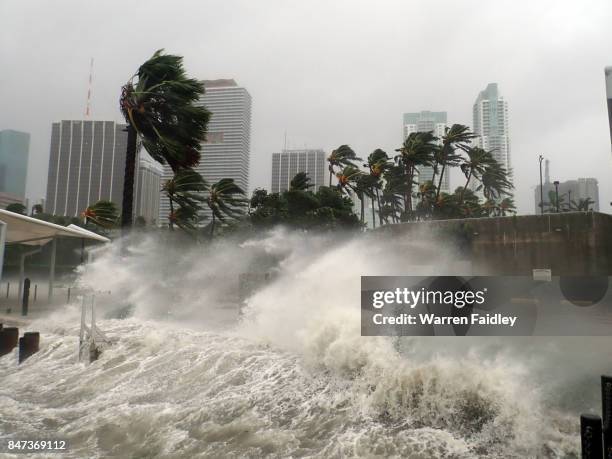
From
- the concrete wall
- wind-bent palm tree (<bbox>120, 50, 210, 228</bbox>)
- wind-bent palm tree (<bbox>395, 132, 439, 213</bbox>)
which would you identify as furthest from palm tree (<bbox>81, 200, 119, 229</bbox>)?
wind-bent palm tree (<bbox>395, 132, 439, 213</bbox>)

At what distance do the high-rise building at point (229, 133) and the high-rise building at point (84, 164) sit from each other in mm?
10639

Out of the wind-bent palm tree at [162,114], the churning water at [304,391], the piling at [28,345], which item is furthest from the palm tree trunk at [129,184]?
the piling at [28,345]

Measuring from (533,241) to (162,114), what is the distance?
18995 millimetres

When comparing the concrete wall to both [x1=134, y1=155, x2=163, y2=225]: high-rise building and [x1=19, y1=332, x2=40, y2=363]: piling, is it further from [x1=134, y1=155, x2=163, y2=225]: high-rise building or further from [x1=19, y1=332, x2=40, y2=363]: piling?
[x1=134, y1=155, x2=163, y2=225]: high-rise building

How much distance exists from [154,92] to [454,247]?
18.2 meters

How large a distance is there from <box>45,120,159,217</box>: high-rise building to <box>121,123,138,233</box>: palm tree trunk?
190 ft

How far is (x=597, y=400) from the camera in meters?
6.42

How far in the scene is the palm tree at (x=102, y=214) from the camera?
18.6m

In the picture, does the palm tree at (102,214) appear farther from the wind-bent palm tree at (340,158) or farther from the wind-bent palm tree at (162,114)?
the wind-bent palm tree at (340,158)

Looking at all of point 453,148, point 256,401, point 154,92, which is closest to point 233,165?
point 453,148

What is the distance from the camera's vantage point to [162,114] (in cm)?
1644

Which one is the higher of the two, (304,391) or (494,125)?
Result: (494,125)

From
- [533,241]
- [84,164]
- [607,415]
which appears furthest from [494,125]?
[607,415]

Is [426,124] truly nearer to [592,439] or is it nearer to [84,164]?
[84,164]
